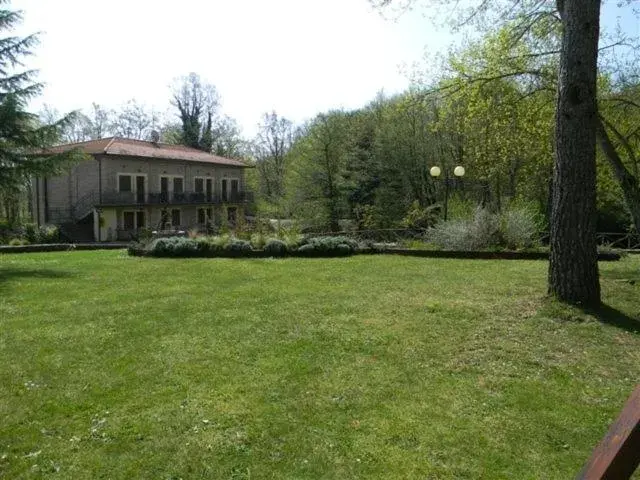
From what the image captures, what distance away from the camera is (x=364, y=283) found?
9.97m

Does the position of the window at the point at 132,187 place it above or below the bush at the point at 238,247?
above

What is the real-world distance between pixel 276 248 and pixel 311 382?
11.1 meters

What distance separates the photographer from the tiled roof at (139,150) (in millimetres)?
31998

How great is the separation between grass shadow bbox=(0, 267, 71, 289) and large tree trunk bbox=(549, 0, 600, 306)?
10.2 meters

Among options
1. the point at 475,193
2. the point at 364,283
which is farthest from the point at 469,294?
the point at 475,193

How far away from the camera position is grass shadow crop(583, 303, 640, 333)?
20.9 feet

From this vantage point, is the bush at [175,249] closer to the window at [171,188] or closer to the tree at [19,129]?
the tree at [19,129]

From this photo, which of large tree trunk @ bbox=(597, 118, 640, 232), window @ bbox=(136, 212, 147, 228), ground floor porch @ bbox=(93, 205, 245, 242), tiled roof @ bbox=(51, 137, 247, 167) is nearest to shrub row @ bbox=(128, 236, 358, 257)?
large tree trunk @ bbox=(597, 118, 640, 232)

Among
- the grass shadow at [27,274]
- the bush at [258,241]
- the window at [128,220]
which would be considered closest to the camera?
the grass shadow at [27,274]

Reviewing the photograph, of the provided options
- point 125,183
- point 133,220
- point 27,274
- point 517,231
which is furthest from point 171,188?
point 517,231

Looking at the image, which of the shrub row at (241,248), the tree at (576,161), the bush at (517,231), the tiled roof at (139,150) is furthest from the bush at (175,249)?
the tiled roof at (139,150)

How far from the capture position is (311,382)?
15.4ft

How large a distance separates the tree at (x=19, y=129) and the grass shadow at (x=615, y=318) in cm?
1356

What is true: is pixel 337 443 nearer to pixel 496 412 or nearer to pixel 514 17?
pixel 496 412
